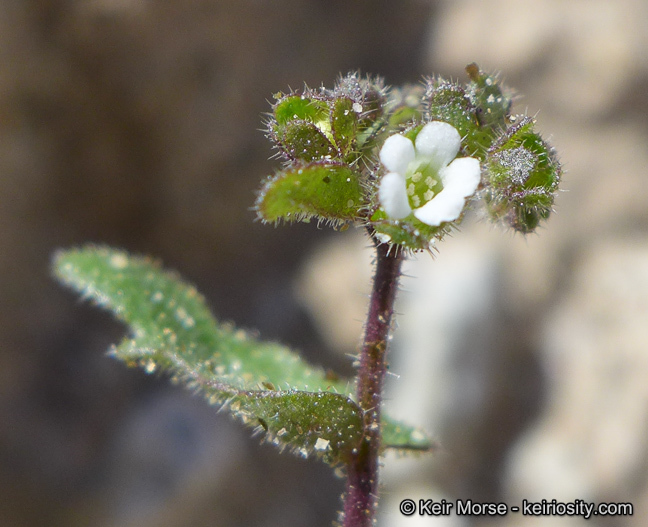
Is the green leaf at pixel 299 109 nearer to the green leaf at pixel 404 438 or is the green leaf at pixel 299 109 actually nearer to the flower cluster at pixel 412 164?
the flower cluster at pixel 412 164

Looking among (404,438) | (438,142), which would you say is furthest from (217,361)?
(438,142)

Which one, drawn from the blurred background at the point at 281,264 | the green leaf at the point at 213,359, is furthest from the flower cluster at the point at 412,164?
the blurred background at the point at 281,264

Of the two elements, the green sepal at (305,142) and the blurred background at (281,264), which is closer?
the green sepal at (305,142)

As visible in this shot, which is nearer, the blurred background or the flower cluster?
the flower cluster

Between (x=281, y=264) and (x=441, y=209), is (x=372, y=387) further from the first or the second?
(x=281, y=264)

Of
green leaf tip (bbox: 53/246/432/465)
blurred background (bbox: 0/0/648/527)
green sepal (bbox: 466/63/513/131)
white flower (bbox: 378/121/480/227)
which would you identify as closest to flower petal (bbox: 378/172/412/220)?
white flower (bbox: 378/121/480/227)

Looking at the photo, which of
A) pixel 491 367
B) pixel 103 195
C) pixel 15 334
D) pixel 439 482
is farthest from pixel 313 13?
pixel 439 482

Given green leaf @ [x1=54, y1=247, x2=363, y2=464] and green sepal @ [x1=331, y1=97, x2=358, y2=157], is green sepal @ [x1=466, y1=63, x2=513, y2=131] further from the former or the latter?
green leaf @ [x1=54, y1=247, x2=363, y2=464]
